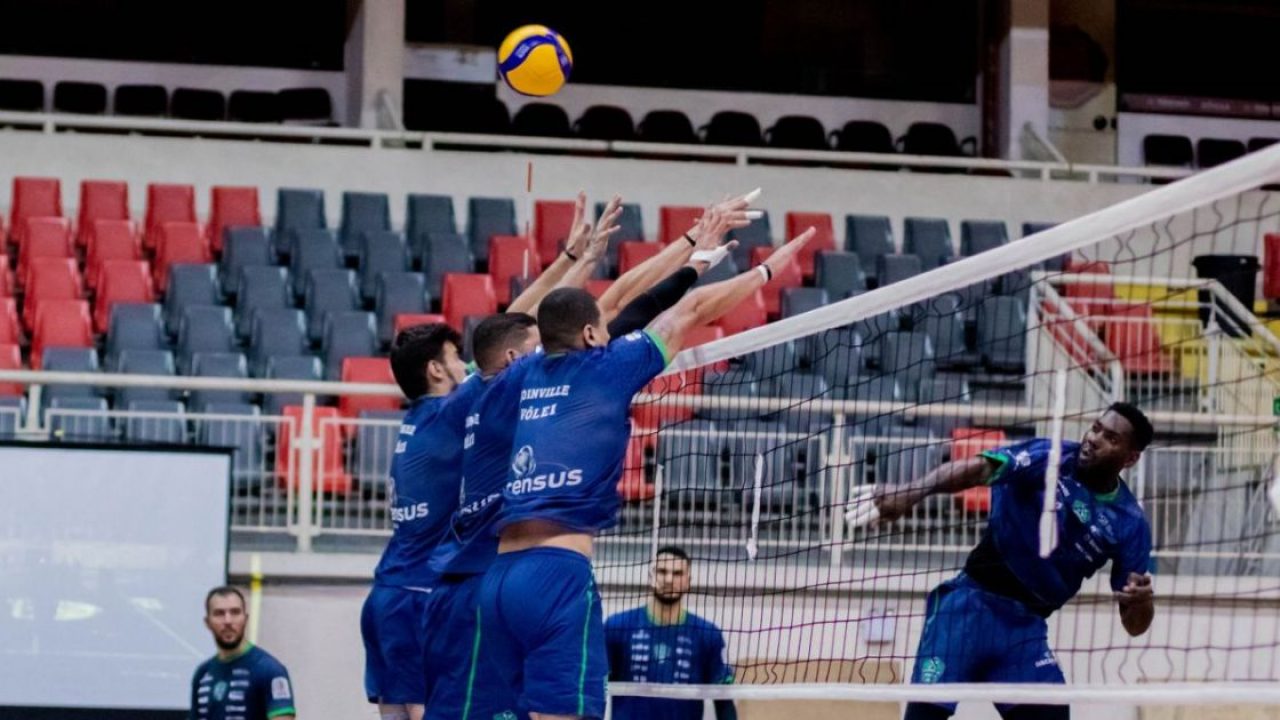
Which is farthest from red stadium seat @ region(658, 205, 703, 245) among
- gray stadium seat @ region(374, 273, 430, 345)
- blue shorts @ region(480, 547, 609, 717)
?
blue shorts @ region(480, 547, 609, 717)

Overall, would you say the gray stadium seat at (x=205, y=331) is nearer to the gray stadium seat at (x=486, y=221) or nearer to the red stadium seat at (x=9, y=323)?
the red stadium seat at (x=9, y=323)

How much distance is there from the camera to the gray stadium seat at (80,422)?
486 inches

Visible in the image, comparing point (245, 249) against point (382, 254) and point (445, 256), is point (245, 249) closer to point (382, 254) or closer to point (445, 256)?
point (382, 254)

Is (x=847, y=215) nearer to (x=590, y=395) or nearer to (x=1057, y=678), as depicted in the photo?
(x=1057, y=678)

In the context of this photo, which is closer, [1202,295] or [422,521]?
[422,521]

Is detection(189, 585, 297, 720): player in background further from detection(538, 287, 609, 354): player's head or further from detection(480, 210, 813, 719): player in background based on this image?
detection(538, 287, 609, 354): player's head

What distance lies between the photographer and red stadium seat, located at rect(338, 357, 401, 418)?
1391cm

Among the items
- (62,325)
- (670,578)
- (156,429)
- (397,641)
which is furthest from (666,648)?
(62,325)

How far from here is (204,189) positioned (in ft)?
58.7

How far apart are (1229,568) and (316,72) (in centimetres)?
1277

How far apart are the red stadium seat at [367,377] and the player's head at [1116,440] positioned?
283 inches

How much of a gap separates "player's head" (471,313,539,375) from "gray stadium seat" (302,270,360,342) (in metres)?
8.30

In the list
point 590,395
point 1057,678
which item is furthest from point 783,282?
point 590,395

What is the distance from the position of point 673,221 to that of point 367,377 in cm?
419
